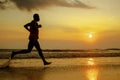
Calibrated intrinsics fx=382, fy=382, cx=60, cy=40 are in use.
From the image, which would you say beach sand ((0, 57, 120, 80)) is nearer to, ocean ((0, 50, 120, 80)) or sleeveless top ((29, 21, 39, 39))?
ocean ((0, 50, 120, 80))

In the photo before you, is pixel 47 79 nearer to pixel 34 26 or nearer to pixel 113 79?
pixel 113 79

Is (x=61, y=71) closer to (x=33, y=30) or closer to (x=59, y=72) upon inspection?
(x=59, y=72)

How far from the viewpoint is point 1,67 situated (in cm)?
1511

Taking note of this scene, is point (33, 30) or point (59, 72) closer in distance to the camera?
point (59, 72)

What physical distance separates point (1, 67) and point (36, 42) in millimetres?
1814

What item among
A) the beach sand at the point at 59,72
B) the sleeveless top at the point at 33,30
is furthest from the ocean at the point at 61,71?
the sleeveless top at the point at 33,30

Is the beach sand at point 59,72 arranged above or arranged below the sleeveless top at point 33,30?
below

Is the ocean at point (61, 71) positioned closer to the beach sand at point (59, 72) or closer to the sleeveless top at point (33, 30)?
the beach sand at point (59, 72)

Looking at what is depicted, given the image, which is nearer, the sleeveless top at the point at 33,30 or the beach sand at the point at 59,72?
the beach sand at the point at 59,72

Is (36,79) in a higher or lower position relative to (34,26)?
lower

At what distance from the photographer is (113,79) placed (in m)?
10.9

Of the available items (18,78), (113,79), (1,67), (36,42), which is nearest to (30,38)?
(36,42)

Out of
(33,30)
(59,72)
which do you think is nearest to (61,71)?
(59,72)

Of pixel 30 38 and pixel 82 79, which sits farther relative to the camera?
pixel 30 38
